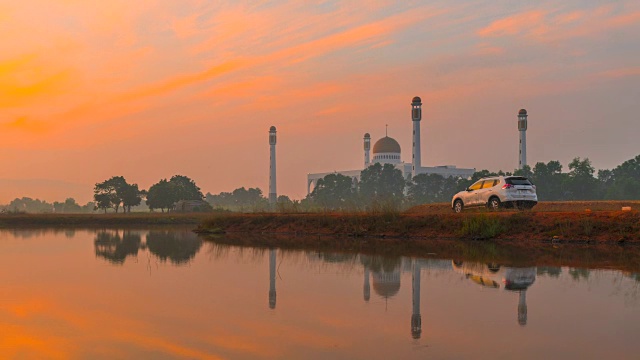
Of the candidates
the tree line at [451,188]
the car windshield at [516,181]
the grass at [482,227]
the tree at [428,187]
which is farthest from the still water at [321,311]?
the tree at [428,187]

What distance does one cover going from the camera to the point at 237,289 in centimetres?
1088

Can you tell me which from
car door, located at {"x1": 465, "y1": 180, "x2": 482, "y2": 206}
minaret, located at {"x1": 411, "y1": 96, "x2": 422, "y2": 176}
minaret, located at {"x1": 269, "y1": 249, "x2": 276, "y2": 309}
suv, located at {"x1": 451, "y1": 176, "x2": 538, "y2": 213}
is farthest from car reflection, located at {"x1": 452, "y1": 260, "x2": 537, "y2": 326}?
minaret, located at {"x1": 411, "y1": 96, "x2": 422, "y2": 176}

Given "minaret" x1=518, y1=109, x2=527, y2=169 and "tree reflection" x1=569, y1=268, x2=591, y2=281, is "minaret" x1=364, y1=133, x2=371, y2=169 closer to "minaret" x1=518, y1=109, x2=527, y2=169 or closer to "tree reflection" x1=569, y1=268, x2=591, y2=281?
"minaret" x1=518, y1=109, x2=527, y2=169

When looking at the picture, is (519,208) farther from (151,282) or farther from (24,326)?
(24,326)

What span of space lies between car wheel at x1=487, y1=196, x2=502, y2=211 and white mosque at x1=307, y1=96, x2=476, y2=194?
257 feet

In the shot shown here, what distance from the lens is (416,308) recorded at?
29.1 feet

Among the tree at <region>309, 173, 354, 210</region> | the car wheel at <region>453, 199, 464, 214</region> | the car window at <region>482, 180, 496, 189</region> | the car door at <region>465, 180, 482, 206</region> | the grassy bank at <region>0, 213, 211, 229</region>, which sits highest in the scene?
the tree at <region>309, 173, 354, 210</region>

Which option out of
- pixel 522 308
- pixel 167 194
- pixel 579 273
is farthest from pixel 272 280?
pixel 167 194

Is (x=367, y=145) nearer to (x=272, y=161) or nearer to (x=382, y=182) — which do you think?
(x=272, y=161)

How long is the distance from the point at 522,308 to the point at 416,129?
323 ft

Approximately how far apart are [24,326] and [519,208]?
22437mm

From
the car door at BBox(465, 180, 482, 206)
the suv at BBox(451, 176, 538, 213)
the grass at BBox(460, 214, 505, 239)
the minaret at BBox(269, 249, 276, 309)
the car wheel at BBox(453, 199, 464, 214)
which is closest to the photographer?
the minaret at BBox(269, 249, 276, 309)

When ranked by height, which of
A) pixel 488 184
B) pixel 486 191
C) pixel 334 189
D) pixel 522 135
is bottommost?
pixel 486 191

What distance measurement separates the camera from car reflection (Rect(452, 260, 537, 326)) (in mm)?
10625
